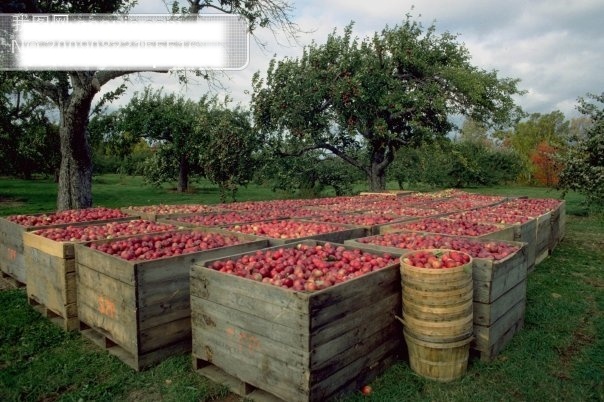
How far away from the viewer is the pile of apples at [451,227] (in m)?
A: 6.95

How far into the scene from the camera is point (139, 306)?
14.3 feet

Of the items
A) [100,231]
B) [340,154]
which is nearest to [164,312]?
[100,231]

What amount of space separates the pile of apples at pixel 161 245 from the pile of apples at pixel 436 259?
8.16 feet

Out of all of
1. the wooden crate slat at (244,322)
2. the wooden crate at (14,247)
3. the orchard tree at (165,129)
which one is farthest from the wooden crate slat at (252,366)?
the orchard tree at (165,129)

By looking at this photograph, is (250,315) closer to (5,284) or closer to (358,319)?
(358,319)

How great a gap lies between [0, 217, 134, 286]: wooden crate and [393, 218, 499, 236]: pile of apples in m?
5.61

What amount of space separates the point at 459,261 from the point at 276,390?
7.15ft

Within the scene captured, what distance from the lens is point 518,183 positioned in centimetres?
4775

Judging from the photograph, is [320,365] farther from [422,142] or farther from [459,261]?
[422,142]

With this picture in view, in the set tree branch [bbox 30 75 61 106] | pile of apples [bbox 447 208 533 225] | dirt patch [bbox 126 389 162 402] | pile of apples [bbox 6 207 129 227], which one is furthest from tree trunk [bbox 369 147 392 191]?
dirt patch [bbox 126 389 162 402]

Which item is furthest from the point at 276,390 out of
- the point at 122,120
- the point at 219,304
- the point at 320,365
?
the point at 122,120

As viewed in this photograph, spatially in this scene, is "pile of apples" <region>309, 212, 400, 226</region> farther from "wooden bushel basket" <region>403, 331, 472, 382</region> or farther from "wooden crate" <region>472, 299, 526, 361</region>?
"wooden bushel basket" <region>403, 331, 472, 382</region>

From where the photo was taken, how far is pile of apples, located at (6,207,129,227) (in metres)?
7.38

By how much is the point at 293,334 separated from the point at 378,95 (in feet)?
57.1
